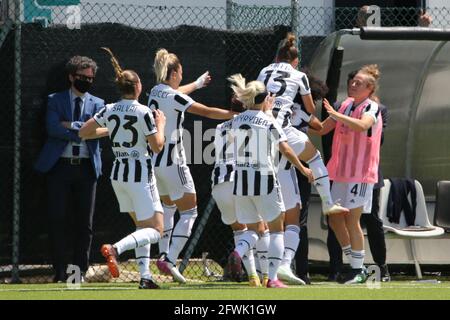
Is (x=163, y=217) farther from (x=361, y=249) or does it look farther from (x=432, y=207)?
(x=432, y=207)

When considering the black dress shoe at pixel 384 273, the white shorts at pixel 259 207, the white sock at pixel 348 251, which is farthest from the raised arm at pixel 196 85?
the black dress shoe at pixel 384 273

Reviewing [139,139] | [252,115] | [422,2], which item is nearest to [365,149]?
[252,115]

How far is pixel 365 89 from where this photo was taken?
12.9 meters

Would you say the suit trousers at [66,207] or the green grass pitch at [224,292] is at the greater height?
the suit trousers at [66,207]

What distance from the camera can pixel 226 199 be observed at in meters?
12.6

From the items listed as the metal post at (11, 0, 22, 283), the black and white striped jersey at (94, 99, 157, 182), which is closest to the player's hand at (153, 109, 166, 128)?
the black and white striped jersey at (94, 99, 157, 182)

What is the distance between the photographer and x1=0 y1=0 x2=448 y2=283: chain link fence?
13.7 m

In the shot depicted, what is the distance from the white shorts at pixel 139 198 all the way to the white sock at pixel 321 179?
1646 millimetres

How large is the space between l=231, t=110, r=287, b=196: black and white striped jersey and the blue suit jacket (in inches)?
80.2

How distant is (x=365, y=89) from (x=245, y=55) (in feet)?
5.76

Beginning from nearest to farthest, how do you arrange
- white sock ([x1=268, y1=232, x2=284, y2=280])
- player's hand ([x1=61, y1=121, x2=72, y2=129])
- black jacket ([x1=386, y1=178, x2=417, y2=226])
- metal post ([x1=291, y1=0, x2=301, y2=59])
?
white sock ([x1=268, y1=232, x2=284, y2=280]), player's hand ([x1=61, y1=121, x2=72, y2=129]), metal post ([x1=291, y1=0, x2=301, y2=59]), black jacket ([x1=386, y1=178, x2=417, y2=226])

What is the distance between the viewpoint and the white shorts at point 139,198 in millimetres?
11828

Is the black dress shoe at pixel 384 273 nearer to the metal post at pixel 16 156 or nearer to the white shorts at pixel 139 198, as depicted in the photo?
the white shorts at pixel 139 198

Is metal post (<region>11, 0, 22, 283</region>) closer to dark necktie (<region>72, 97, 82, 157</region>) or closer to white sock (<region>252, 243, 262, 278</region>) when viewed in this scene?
dark necktie (<region>72, 97, 82, 157</region>)
